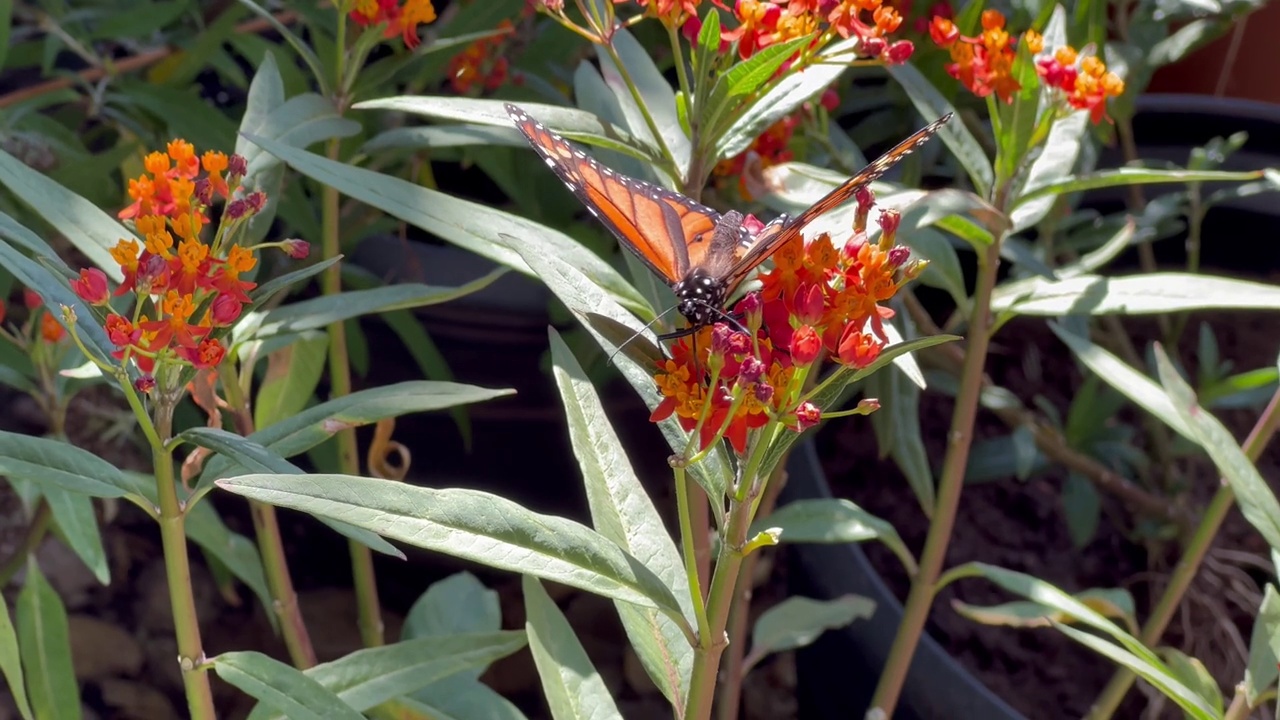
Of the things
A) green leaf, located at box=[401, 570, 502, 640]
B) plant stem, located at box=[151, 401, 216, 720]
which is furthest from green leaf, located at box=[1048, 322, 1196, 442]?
plant stem, located at box=[151, 401, 216, 720]

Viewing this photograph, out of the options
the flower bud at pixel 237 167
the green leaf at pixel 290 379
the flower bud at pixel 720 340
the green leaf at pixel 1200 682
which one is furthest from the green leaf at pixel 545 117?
the green leaf at pixel 1200 682

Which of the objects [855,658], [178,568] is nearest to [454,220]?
[178,568]

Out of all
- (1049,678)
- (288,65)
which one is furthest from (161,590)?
(1049,678)

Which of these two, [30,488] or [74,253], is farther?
[74,253]

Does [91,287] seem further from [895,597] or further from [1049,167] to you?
[895,597]

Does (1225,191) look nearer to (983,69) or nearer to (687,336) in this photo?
(983,69)

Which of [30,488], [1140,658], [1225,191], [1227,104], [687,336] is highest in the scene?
[1227,104]
